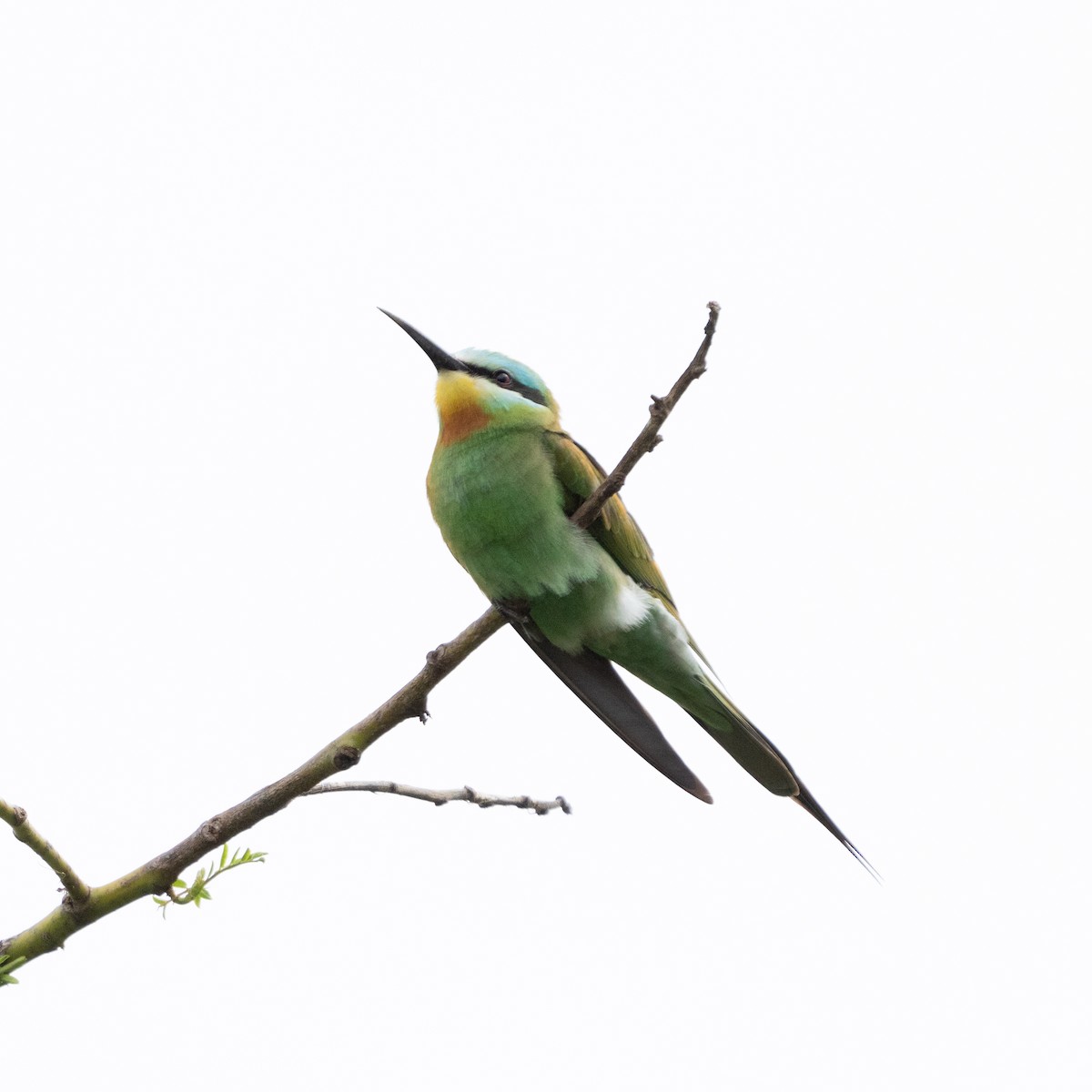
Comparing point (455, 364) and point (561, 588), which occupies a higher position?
point (455, 364)

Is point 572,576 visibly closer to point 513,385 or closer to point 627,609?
point 627,609

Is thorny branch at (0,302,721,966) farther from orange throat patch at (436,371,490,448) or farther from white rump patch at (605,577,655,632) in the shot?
orange throat patch at (436,371,490,448)

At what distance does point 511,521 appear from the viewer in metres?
3.92

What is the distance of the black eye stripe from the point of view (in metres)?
4.46

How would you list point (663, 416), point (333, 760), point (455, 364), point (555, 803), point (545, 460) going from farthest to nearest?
point (455, 364) → point (545, 460) → point (663, 416) → point (555, 803) → point (333, 760)

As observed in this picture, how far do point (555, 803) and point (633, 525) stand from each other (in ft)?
6.22

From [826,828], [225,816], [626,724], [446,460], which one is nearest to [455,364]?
[446,460]

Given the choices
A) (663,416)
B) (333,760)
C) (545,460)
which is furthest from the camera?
(545,460)

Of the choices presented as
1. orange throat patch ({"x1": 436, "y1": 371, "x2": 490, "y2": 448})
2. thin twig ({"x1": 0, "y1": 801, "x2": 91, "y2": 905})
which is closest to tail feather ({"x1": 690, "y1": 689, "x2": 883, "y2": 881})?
orange throat patch ({"x1": 436, "y1": 371, "x2": 490, "y2": 448})

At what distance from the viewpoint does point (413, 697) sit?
7.50 ft

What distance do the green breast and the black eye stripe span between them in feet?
1.16

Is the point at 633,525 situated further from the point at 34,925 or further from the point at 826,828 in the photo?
the point at 34,925

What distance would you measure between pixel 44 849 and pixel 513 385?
9.60 ft

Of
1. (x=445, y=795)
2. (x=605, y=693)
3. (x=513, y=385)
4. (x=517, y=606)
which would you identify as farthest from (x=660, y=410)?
(x=513, y=385)
